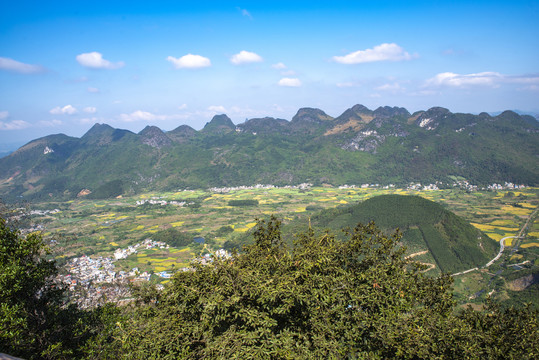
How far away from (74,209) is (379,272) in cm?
14940

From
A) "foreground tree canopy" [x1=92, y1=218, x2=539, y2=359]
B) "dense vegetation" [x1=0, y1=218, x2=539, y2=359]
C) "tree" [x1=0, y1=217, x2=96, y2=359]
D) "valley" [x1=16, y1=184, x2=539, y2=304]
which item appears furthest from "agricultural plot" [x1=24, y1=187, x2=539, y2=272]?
"foreground tree canopy" [x1=92, y1=218, x2=539, y2=359]

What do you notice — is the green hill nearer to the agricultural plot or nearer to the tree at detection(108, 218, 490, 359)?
the agricultural plot

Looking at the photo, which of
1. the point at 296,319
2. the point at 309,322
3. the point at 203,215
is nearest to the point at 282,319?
the point at 296,319

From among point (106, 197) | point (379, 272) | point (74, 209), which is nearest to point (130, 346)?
point (379, 272)

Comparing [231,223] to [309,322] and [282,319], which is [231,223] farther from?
[309,322]

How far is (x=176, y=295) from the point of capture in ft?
48.9

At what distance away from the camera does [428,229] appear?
66.4 m

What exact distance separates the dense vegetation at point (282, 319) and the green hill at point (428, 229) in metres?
42.4

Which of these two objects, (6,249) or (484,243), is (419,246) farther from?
(6,249)

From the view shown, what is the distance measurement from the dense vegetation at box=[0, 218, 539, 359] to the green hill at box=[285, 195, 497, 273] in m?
42.4

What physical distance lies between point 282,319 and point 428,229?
65.3 meters

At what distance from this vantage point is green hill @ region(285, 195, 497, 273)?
5916cm

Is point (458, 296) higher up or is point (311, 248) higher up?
point (311, 248)

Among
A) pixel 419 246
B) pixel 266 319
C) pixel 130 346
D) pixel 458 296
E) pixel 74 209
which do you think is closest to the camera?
pixel 266 319
